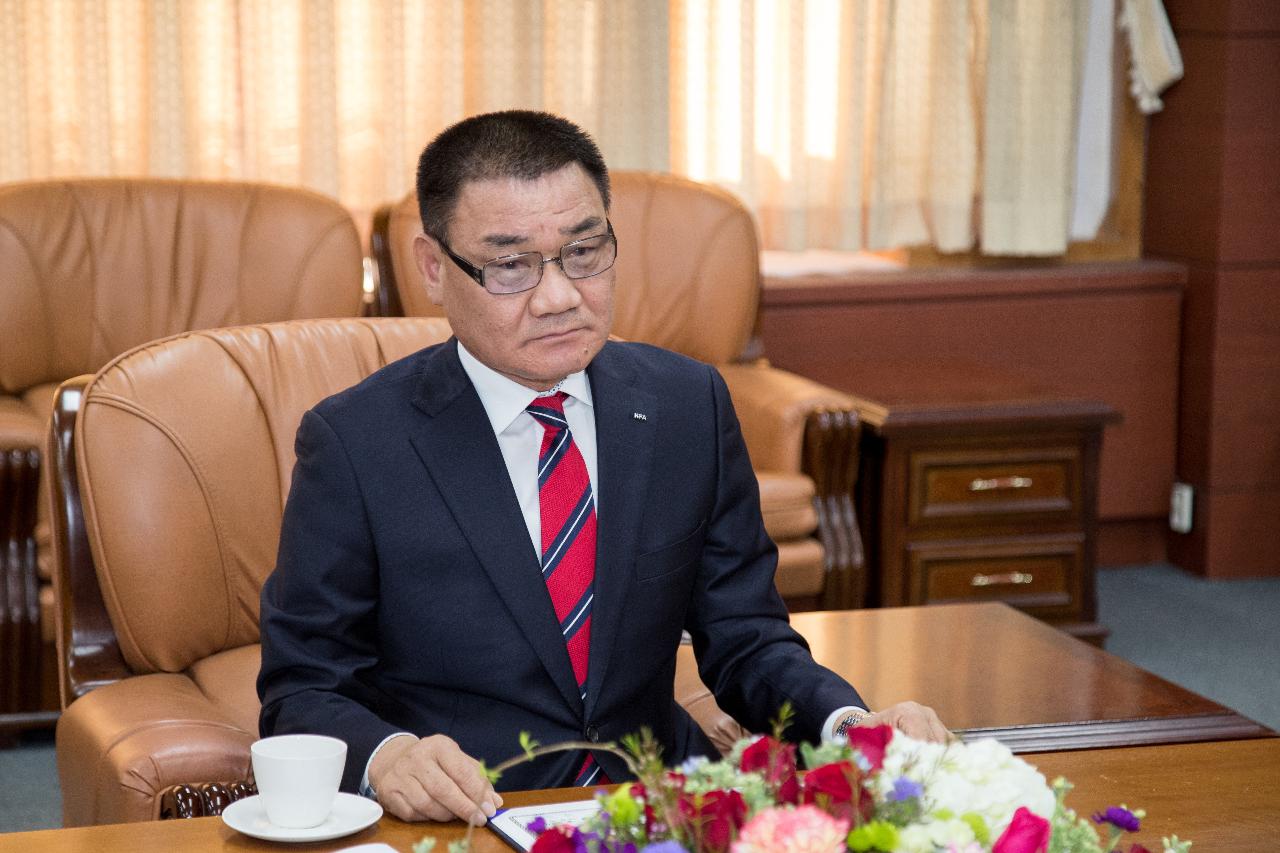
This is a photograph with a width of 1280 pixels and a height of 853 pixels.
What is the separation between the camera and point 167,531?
2314 mm

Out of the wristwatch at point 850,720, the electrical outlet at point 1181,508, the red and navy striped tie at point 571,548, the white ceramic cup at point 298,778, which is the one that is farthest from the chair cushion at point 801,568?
the white ceramic cup at point 298,778

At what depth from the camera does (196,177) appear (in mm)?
4766

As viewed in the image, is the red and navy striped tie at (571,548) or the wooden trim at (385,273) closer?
the red and navy striped tie at (571,548)

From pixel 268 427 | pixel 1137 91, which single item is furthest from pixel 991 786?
pixel 1137 91

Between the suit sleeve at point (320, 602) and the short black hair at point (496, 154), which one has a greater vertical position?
the short black hair at point (496, 154)

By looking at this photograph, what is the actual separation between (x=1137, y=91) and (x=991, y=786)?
15.3ft

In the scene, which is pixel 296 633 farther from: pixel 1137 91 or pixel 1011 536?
pixel 1137 91

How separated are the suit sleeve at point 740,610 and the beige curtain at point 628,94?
2.95m

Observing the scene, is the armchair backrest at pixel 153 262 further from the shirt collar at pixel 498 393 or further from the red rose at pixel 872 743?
the red rose at pixel 872 743

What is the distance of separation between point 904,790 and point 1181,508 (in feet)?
15.2

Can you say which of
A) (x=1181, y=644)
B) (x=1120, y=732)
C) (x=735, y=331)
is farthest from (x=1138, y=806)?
(x=1181, y=644)

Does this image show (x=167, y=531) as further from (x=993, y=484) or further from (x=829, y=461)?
(x=993, y=484)

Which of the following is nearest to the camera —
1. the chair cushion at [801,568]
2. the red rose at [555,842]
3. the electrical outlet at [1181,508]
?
the red rose at [555,842]

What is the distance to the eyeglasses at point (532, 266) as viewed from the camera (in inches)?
75.7
